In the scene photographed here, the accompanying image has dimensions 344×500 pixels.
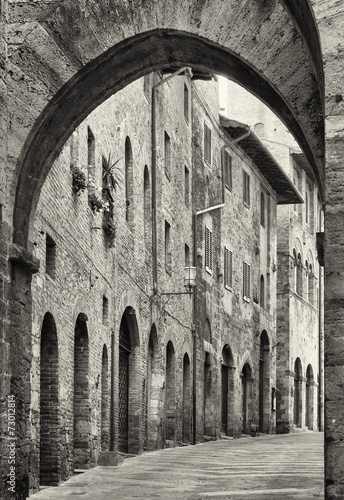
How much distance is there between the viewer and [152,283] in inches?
850

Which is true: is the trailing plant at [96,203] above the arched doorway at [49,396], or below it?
above

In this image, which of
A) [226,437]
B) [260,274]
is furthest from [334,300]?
[260,274]

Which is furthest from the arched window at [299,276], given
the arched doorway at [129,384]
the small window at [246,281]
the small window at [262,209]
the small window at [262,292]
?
the arched doorway at [129,384]

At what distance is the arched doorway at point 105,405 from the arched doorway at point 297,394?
2140cm

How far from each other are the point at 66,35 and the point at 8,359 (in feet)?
9.05

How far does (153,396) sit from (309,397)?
19.5m

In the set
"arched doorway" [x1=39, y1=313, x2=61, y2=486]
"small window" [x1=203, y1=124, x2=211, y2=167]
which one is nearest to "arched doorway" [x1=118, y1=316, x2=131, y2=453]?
"arched doorway" [x1=39, y1=313, x2=61, y2=486]

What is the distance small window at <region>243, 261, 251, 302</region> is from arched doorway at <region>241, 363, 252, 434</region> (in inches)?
75.2

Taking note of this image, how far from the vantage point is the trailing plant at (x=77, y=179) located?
49.2ft

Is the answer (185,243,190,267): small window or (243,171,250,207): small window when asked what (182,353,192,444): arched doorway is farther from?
(243,171,250,207): small window

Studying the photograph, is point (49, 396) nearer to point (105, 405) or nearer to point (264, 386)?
point (105, 405)

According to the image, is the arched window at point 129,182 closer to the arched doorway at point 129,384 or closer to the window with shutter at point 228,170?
the arched doorway at point 129,384

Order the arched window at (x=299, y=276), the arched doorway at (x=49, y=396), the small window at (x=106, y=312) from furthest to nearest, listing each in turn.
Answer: the arched window at (x=299, y=276), the small window at (x=106, y=312), the arched doorway at (x=49, y=396)

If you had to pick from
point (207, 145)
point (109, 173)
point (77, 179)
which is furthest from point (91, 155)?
point (207, 145)
